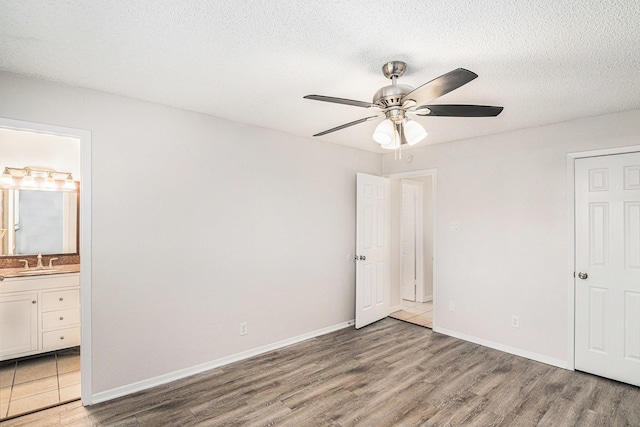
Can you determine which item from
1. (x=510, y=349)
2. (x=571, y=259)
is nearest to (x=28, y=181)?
(x=510, y=349)

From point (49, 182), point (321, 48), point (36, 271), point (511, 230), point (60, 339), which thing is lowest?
point (60, 339)

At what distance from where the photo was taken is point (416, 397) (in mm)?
2691

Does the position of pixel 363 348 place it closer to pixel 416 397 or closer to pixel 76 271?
pixel 416 397

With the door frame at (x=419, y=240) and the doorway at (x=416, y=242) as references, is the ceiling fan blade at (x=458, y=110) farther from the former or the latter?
the door frame at (x=419, y=240)

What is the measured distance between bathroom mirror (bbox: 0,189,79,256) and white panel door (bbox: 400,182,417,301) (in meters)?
4.78

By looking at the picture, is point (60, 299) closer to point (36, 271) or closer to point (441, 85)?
point (36, 271)

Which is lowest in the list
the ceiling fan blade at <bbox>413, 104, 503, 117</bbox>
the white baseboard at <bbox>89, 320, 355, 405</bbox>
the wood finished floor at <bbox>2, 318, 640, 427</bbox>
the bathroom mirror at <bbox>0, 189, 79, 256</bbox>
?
the wood finished floor at <bbox>2, 318, 640, 427</bbox>

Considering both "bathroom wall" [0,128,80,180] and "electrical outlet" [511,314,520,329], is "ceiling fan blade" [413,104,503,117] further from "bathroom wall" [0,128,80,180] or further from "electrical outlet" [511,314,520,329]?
"bathroom wall" [0,128,80,180]

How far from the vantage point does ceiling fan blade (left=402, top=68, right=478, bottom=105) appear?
1609mm

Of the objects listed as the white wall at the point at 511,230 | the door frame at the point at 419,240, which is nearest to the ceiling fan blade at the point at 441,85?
the white wall at the point at 511,230

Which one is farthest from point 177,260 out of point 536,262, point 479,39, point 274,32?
point 536,262

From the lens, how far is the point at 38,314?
3375mm

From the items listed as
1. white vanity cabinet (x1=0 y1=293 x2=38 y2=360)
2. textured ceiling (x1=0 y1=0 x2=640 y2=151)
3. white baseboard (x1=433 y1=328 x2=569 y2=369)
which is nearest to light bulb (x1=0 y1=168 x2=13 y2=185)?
white vanity cabinet (x1=0 y1=293 x2=38 y2=360)

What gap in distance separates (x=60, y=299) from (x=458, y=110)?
417 cm
